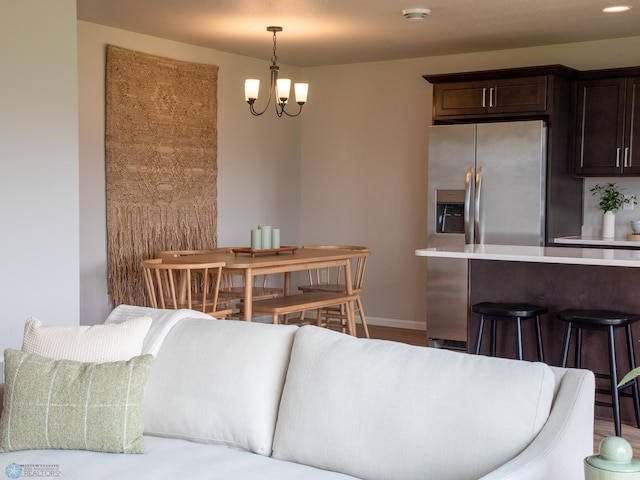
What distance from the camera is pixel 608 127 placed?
608cm

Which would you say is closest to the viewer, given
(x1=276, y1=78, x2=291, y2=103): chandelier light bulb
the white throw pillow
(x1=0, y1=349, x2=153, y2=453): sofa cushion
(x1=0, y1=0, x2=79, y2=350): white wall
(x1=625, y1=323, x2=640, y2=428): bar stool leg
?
(x1=0, y1=349, x2=153, y2=453): sofa cushion

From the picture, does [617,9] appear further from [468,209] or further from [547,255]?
[547,255]

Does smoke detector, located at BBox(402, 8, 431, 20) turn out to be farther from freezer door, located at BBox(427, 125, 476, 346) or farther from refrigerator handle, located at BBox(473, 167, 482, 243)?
refrigerator handle, located at BBox(473, 167, 482, 243)

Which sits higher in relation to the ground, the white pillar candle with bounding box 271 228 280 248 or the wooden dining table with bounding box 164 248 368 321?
the white pillar candle with bounding box 271 228 280 248

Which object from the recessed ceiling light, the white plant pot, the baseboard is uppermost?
the recessed ceiling light

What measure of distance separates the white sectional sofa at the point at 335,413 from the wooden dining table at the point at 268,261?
228 centimetres

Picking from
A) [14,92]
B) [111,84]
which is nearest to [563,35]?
[111,84]

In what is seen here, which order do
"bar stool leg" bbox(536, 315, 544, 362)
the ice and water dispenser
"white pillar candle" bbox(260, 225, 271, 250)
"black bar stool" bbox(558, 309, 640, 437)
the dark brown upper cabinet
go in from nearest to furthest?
1. "black bar stool" bbox(558, 309, 640, 437)
2. "bar stool leg" bbox(536, 315, 544, 362)
3. "white pillar candle" bbox(260, 225, 271, 250)
4. the dark brown upper cabinet
5. the ice and water dispenser

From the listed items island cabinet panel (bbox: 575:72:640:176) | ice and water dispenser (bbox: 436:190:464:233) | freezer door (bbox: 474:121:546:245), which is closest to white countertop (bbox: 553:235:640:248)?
freezer door (bbox: 474:121:546:245)

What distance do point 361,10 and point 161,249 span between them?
2.48m

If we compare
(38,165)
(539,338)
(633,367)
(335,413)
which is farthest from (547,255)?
(38,165)

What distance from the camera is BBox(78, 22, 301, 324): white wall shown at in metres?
5.88

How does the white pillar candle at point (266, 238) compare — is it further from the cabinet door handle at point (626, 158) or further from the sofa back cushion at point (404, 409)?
the sofa back cushion at point (404, 409)

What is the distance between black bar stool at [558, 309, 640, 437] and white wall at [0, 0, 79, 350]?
2.92 metres
